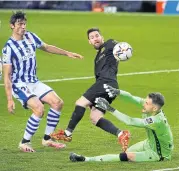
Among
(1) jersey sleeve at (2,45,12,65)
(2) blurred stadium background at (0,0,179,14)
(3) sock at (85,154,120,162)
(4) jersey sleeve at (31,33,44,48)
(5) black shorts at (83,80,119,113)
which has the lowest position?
(2) blurred stadium background at (0,0,179,14)

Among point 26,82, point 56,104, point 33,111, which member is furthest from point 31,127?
point 26,82

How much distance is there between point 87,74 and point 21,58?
10.3 meters

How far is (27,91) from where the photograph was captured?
47.8ft

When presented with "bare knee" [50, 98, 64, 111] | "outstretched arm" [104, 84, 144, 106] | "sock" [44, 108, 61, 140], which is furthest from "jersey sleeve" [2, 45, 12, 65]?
"outstretched arm" [104, 84, 144, 106]

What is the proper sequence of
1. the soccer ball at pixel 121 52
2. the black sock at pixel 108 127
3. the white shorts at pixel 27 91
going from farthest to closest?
the soccer ball at pixel 121 52
the white shorts at pixel 27 91
the black sock at pixel 108 127

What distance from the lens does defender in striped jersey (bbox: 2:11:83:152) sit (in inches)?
566

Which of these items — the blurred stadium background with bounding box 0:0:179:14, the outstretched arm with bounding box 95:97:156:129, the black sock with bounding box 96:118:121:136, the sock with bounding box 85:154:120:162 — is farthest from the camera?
the blurred stadium background with bounding box 0:0:179:14

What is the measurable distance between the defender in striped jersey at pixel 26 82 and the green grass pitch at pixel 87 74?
41 centimetres

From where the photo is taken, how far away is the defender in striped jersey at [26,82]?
1438cm

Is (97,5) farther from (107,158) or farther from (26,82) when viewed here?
(107,158)

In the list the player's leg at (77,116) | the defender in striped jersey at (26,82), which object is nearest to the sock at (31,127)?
the defender in striped jersey at (26,82)

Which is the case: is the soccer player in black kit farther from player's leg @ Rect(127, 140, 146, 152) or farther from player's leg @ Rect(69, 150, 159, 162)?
player's leg @ Rect(69, 150, 159, 162)

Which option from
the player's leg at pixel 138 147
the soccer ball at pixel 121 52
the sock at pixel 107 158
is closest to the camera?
the sock at pixel 107 158

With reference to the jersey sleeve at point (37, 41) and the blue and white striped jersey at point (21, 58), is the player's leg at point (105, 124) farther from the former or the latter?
the jersey sleeve at point (37, 41)
